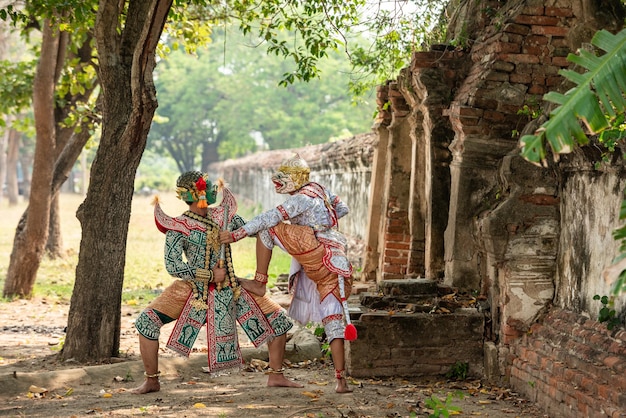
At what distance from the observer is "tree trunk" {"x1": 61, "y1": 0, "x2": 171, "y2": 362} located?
727 centimetres

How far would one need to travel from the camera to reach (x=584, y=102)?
360 centimetres

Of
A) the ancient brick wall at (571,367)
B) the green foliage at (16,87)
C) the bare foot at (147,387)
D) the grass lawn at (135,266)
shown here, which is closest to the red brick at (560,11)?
the ancient brick wall at (571,367)

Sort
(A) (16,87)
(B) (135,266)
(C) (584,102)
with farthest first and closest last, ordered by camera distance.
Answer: (B) (135,266), (A) (16,87), (C) (584,102)

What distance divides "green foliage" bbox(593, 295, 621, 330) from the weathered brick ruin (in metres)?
0.05

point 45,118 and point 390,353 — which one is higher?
point 45,118

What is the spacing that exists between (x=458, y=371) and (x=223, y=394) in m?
2.01

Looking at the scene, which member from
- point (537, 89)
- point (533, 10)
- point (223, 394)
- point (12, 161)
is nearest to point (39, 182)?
point (223, 394)

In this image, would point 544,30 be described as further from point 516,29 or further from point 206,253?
point 206,253

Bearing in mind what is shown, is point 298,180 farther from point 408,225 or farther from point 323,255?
point 408,225

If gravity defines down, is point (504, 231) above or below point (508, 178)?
below

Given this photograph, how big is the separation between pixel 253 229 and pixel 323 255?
1.85ft

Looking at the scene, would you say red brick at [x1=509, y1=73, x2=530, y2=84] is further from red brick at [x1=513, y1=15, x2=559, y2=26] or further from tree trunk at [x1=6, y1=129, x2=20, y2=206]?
tree trunk at [x1=6, y1=129, x2=20, y2=206]

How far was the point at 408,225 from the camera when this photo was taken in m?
10.5

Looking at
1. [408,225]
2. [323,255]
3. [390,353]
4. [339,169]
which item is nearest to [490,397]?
[390,353]
